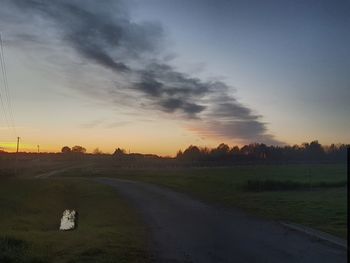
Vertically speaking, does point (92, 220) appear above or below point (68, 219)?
above

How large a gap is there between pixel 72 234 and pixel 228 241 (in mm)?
5016

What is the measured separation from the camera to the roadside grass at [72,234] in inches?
467

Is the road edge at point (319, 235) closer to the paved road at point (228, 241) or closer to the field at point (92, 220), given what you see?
the paved road at point (228, 241)

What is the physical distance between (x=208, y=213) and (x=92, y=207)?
9.99 metres

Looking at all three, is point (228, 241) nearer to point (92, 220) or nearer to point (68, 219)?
point (92, 220)

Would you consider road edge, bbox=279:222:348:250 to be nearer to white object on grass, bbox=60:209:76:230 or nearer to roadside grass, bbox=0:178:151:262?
roadside grass, bbox=0:178:151:262

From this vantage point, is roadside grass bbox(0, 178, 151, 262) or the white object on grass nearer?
roadside grass bbox(0, 178, 151, 262)

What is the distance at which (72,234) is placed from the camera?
1648 cm

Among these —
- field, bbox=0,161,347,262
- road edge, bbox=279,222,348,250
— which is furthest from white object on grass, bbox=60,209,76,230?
road edge, bbox=279,222,348,250

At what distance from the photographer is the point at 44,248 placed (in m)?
13.0

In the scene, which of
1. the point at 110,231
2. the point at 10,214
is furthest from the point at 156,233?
the point at 10,214

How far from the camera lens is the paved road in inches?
473

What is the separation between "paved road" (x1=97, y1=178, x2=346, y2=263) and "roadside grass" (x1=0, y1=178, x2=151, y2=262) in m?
0.73

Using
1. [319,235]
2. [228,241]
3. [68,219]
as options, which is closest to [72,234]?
[228,241]
